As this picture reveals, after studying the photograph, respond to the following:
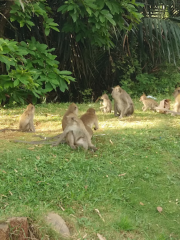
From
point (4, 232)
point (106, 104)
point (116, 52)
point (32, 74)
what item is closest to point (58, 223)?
point (4, 232)

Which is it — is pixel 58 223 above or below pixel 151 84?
below

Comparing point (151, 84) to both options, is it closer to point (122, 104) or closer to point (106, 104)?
point (106, 104)

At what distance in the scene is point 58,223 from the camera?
12.2 ft

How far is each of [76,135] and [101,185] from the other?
53.1 inches

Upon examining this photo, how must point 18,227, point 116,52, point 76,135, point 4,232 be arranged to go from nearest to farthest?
point 4,232 < point 18,227 < point 76,135 < point 116,52

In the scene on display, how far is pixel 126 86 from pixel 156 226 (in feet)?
32.7

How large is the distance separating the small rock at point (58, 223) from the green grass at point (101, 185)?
0.25 feet

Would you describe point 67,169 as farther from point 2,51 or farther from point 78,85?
point 78,85

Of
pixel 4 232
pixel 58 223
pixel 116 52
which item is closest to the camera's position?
pixel 4 232

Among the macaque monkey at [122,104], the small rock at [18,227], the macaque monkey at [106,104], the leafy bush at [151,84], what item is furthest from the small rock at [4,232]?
the leafy bush at [151,84]

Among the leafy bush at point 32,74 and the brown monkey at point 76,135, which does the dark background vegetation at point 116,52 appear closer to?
the leafy bush at point 32,74

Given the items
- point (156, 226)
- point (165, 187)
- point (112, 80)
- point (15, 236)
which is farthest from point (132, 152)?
point (112, 80)

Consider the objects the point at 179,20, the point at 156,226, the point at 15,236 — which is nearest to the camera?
the point at 15,236

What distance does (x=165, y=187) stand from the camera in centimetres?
489
